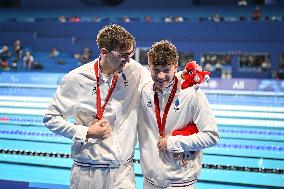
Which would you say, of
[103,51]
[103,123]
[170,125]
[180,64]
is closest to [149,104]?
[170,125]

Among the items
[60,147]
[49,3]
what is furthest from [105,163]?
[49,3]

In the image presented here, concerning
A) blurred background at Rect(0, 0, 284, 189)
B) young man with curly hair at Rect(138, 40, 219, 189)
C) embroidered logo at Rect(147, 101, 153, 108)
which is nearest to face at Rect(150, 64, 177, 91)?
young man with curly hair at Rect(138, 40, 219, 189)

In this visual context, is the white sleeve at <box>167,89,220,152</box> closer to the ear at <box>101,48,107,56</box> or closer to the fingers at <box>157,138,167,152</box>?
the fingers at <box>157,138,167,152</box>

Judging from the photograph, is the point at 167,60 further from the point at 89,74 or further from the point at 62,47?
the point at 62,47

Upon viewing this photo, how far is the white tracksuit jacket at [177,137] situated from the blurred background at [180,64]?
1.46 metres

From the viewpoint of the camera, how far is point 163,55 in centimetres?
170

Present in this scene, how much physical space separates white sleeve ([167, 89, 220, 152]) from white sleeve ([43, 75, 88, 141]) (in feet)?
1.53

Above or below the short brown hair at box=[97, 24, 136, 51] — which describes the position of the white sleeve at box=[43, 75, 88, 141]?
below

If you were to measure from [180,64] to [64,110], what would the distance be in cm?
1299

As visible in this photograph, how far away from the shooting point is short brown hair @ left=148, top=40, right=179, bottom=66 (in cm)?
169

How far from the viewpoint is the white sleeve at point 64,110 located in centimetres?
182

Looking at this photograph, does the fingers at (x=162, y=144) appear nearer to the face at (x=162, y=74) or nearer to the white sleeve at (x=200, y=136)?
the white sleeve at (x=200, y=136)

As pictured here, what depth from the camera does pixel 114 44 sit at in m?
1.75

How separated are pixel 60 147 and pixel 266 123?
3974 millimetres
